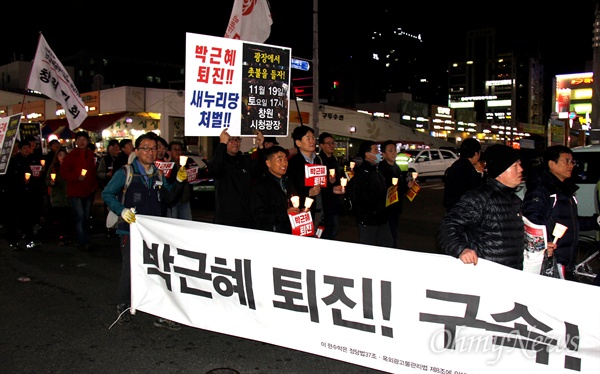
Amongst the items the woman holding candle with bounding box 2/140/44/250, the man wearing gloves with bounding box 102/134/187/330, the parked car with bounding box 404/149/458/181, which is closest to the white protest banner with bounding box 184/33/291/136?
the man wearing gloves with bounding box 102/134/187/330

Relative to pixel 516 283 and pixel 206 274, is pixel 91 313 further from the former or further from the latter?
pixel 516 283

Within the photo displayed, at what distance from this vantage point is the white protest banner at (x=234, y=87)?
207 inches

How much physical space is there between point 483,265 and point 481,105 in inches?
6936

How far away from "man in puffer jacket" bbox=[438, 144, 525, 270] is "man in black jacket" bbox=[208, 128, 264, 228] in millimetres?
2457

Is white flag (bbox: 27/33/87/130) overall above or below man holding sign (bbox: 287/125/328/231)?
above

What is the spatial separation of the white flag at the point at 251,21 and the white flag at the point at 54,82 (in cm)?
403

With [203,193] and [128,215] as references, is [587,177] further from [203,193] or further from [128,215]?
[203,193]

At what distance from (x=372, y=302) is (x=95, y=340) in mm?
2679

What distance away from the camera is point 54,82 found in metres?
9.99

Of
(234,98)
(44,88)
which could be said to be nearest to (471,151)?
(234,98)

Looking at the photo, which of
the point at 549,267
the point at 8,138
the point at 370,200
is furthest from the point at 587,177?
the point at 8,138

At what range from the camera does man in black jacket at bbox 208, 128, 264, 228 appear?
5191 millimetres

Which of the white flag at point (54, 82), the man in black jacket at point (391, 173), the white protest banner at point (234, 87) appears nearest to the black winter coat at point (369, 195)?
the man in black jacket at point (391, 173)

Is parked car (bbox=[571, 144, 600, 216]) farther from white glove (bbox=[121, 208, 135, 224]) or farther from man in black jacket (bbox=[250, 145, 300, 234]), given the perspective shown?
white glove (bbox=[121, 208, 135, 224])
